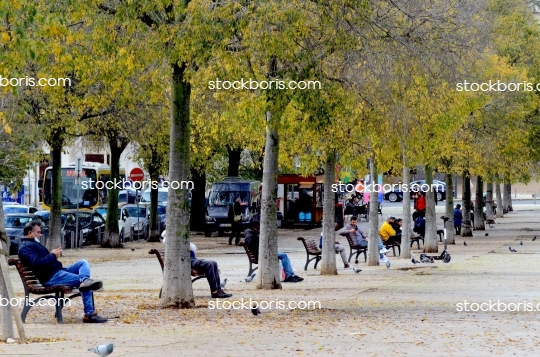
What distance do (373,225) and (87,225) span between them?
1784 cm

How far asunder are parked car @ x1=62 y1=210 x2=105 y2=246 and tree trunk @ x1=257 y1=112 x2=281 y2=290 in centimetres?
2233

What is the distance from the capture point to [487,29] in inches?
1452

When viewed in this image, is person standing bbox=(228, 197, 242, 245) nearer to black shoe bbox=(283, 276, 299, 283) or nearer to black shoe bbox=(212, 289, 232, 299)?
black shoe bbox=(283, 276, 299, 283)

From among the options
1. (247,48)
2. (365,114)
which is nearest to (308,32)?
(247,48)

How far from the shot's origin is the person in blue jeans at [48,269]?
1545 cm

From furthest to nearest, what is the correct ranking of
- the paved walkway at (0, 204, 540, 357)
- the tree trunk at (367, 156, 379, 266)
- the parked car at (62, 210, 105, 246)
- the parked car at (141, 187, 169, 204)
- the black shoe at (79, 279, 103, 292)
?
the parked car at (141, 187, 169, 204) < the parked car at (62, 210, 105, 246) < the tree trunk at (367, 156, 379, 266) < the black shoe at (79, 279, 103, 292) < the paved walkway at (0, 204, 540, 357)

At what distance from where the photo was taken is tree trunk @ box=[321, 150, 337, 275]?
1005 inches

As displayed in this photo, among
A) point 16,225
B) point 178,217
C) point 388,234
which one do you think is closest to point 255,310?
point 178,217

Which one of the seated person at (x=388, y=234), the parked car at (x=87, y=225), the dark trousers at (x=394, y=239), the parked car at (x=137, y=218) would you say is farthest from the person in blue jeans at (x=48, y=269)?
the parked car at (x=137, y=218)

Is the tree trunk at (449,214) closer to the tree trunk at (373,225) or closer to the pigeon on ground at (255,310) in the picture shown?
the tree trunk at (373,225)

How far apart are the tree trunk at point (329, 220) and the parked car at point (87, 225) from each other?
18.3 m

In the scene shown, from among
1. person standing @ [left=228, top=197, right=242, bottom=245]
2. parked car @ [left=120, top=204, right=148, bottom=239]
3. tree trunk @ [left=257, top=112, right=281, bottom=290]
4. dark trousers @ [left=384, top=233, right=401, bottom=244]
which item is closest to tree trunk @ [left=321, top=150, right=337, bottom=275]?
tree trunk @ [left=257, top=112, right=281, bottom=290]

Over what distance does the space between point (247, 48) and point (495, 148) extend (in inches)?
996

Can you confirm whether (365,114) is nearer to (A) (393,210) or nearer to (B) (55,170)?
(B) (55,170)
